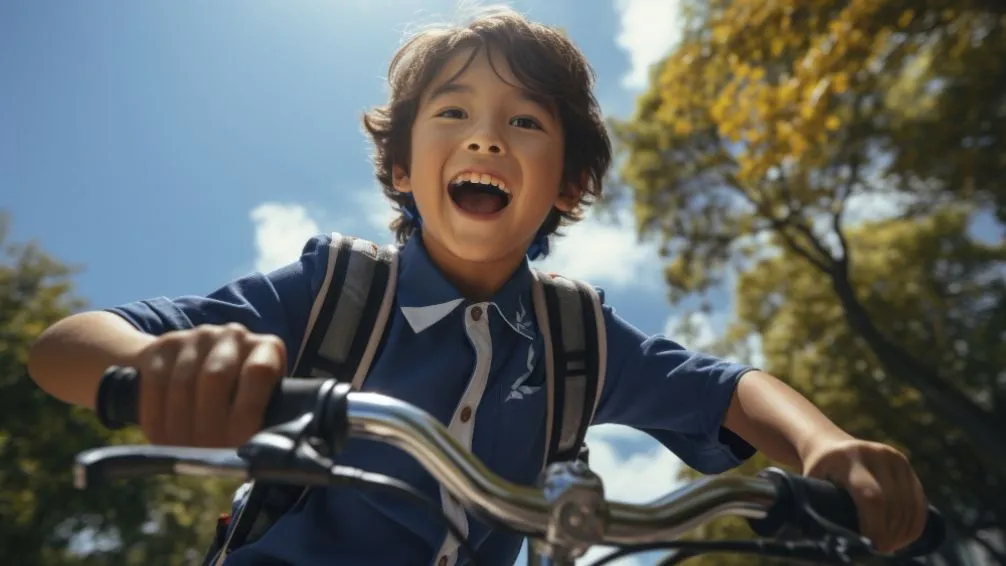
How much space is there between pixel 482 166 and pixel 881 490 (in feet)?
3.99

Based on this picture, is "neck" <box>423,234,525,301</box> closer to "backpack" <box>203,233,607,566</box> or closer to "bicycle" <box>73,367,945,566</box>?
"backpack" <box>203,233,607,566</box>

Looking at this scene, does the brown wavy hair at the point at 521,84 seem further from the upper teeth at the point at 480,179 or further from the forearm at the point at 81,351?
the forearm at the point at 81,351

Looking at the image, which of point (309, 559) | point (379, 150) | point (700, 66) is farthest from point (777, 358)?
point (309, 559)

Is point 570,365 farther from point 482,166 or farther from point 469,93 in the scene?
point 469,93

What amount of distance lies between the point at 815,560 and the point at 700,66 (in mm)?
6938

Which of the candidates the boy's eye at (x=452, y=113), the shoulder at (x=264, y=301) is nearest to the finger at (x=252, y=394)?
the shoulder at (x=264, y=301)

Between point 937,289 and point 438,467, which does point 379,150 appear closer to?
point 438,467

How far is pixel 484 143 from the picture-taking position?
A: 6.75 feet

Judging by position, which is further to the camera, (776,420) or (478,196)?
(478,196)

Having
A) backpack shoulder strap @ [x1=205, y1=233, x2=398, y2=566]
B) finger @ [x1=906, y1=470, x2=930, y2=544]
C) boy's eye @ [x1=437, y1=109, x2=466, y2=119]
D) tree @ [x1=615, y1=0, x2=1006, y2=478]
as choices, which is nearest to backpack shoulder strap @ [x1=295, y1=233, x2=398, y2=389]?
backpack shoulder strap @ [x1=205, y1=233, x2=398, y2=566]

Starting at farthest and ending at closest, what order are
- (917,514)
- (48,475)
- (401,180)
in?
(48,475), (401,180), (917,514)

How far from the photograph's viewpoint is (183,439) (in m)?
0.98

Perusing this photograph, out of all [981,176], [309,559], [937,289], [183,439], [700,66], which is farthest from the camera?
[937,289]

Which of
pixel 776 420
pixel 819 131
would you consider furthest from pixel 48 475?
pixel 776 420
